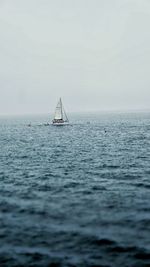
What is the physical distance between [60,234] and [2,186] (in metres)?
15.5

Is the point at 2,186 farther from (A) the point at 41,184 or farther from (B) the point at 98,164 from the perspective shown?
(B) the point at 98,164

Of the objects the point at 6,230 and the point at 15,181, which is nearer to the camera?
the point at 6,230

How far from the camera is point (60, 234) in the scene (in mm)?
21625

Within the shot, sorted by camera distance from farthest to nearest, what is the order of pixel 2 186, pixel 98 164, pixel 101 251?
pixel 98 164 < pixel 2 186 < pixel 101 251

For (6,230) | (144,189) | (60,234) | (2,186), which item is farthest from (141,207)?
(2,186)

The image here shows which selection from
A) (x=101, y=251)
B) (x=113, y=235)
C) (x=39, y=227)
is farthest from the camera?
(x=39, y=227)

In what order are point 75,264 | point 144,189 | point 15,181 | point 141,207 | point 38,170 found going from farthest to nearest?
point 38,170 → point 15,181 → point 144,189 → point 141,207 → point 75,264

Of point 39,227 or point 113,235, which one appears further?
point 39,227

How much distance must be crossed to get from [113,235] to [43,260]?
5.22 meters

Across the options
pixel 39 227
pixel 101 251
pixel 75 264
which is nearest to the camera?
pixel 75 264

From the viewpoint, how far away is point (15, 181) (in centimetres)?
3841

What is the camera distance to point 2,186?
1403 inches

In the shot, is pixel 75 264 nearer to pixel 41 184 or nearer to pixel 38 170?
pixel 41 184

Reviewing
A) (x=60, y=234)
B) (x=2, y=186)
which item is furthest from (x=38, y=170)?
(x=60, y=234)
